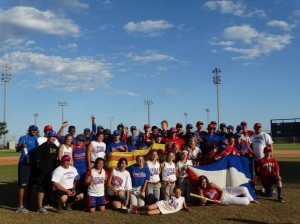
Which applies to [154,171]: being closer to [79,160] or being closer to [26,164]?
[79,160]

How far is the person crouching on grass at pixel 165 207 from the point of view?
840 cm

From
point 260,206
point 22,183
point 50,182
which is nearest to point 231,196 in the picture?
point 260,206

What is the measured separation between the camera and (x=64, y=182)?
344 inches

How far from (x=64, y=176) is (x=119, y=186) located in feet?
4.47

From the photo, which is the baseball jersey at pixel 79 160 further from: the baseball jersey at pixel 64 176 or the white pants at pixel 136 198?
the white pants at pixel 136 198

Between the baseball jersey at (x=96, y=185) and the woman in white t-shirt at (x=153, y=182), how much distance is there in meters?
1.17

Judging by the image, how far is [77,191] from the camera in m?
9.14

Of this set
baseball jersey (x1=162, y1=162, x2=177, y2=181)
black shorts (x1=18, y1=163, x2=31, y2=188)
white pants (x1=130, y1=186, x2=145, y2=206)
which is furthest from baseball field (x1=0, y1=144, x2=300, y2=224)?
baseball jersey (x1=162, y1=162, x2=177, y2=181)

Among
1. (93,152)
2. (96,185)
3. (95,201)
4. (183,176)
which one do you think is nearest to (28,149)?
(93,152)

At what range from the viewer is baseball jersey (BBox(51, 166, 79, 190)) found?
28.4ft

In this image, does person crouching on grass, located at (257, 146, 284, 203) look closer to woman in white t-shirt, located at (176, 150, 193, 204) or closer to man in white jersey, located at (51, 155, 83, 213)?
woman in white t-shirt, located at (176, 150, 193, 204)

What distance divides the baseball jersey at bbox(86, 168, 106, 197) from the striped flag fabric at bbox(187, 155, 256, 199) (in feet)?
8.40

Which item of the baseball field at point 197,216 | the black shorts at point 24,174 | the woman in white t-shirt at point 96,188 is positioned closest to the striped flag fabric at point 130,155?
the woman in white t-shirt at point 96,188

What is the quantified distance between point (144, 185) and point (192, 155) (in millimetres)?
1857
